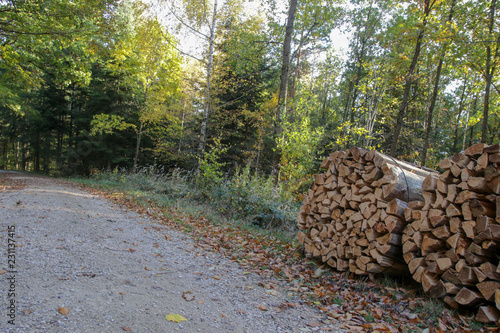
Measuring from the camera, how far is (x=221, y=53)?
14195 millimetres

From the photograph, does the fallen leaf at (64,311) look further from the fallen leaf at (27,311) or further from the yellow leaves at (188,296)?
the yellow leaves at (188,296)

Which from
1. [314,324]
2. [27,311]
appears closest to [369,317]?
[314,324]

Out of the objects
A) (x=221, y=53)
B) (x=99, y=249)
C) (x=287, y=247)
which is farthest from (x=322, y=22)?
(x=99, y=249)

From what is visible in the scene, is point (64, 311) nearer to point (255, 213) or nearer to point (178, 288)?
point (178, 288)

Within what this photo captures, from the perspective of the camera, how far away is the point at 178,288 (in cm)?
345

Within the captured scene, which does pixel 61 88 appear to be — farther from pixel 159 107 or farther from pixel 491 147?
pixel 491 147

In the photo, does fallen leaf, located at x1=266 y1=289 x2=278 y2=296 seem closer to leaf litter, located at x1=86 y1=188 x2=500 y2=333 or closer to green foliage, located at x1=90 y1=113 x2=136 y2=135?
leaf litter, located at x1=86 y1=188 x2=500 y2=333

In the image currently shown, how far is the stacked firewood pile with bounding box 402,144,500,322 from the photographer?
282 centimetres

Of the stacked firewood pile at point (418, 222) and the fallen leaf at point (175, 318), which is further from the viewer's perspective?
the stacked firewood pile at point (418, 222)

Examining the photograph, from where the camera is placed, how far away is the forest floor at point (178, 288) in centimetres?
259

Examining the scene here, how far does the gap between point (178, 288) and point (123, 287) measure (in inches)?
24.5

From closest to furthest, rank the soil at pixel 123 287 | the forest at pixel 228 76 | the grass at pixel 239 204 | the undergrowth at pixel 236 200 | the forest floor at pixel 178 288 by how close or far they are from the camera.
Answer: the soil at pixel 123 287 → the forest floor at pixel 178 288 → the grass at pixel 239 204 → the undergrowth at pixel 236 200 → the forest at pixel 228 76

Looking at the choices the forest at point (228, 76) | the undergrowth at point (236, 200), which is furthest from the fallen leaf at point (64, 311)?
the forest at point (228, 76)

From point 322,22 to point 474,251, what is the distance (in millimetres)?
11773
